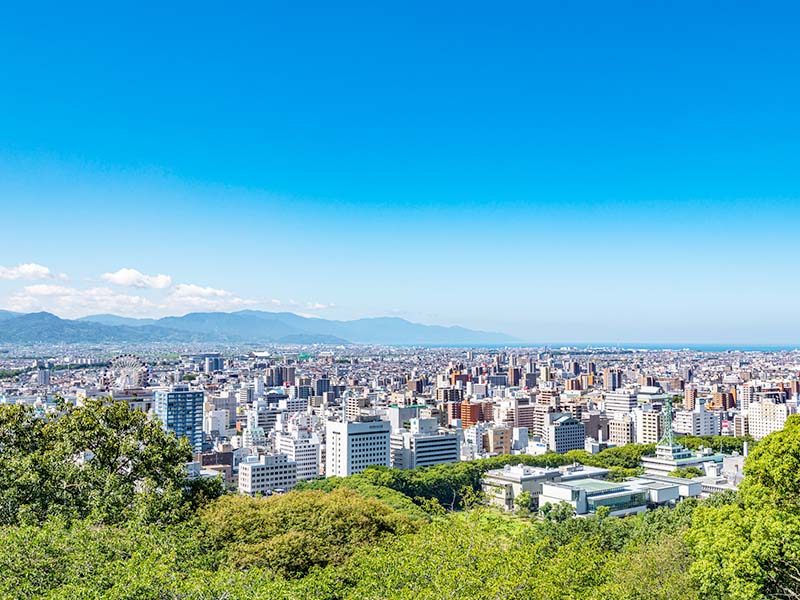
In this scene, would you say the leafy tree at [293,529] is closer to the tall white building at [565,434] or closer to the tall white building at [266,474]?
the tall white building at [266,474]

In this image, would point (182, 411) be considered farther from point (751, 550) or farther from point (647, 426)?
point (751, 550)

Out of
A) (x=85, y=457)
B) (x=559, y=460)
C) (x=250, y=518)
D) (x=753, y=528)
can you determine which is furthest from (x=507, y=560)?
(x=559, y=460)

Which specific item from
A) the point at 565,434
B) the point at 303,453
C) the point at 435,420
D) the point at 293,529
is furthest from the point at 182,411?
the point at 293,529

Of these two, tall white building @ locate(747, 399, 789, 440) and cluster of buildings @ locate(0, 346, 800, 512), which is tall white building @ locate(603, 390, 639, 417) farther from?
tall white building @ locate(747, 399, 789, 440)

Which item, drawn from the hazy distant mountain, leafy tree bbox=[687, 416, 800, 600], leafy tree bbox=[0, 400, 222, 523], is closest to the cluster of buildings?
leafy tree bbox=[0, 400, 222, 523]

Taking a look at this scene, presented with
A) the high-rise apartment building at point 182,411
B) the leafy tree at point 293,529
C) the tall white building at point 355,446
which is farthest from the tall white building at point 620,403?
the leafy tree at point 293,529
